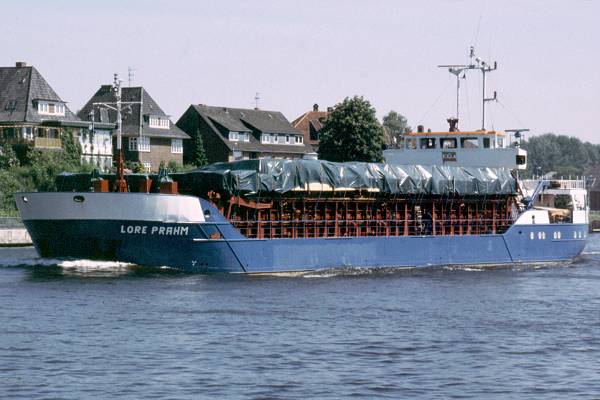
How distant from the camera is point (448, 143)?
68.1 metres

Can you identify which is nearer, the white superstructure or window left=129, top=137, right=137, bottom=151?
the white superstructure

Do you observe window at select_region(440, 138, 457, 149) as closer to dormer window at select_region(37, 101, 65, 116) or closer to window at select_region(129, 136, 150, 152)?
dormer window at select_region(37, 101, 65, 116)

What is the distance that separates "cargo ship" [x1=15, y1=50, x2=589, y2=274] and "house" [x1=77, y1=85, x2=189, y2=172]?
5163 centimetres

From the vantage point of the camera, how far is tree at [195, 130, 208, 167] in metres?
124

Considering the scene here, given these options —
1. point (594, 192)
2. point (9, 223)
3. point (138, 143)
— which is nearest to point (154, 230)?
point (9, 223)

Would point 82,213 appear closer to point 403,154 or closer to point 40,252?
point 40,252

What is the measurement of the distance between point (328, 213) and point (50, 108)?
57272 millimetres

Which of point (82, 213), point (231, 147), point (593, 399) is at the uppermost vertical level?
point (231, 147)

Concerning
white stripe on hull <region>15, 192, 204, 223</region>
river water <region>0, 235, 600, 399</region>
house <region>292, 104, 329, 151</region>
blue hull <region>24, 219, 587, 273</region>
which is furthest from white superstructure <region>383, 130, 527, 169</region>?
house <region>292, 104, 329, 151</region>

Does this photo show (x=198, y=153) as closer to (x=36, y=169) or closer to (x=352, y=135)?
(x=352, y=135)

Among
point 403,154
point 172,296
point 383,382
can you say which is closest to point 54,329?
point 172,296

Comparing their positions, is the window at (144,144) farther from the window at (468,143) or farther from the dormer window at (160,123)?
the window at (468,143)

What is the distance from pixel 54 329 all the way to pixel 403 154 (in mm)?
37812

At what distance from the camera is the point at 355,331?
→ 35.7 meters
